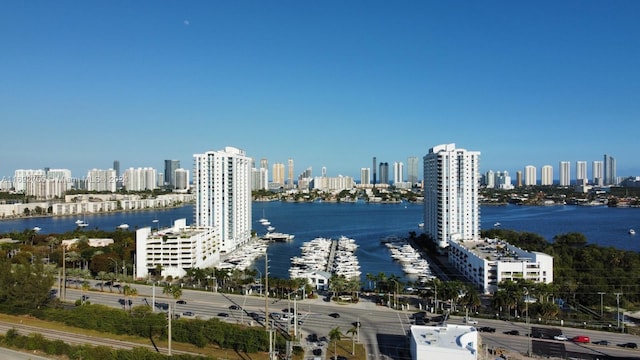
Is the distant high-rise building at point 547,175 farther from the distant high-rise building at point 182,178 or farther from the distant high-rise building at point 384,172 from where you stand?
the distant high-rise building at point 182,178

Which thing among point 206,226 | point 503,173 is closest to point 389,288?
point 206,226

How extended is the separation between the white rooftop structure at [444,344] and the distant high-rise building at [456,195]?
1142cm

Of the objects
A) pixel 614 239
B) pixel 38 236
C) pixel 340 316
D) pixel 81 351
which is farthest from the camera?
pixel 614 239

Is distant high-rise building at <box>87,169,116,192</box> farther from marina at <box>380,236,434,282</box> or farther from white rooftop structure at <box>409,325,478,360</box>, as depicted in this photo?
white rooftop structure at <box>409,325,478,360</box>

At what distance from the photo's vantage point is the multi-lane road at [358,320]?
314 inches

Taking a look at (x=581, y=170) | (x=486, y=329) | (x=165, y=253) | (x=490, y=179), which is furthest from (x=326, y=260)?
(x=581, y=170)

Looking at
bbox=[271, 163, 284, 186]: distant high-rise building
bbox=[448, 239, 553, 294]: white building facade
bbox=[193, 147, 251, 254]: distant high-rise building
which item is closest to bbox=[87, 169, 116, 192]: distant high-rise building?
bbox=[271, 163, 284, 186]: distant high-rise building

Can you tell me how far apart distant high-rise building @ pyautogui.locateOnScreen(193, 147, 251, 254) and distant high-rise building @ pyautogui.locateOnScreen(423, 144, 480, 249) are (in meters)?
8.26

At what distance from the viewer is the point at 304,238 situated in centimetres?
2425

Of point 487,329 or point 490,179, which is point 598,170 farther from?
point 487,329

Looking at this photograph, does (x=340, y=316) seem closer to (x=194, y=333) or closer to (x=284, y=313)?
(x=284, y=313)

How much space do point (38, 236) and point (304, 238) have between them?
11700mm

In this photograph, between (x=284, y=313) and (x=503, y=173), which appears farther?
(x=503, y=173)

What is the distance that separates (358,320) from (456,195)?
11027 millimetres
